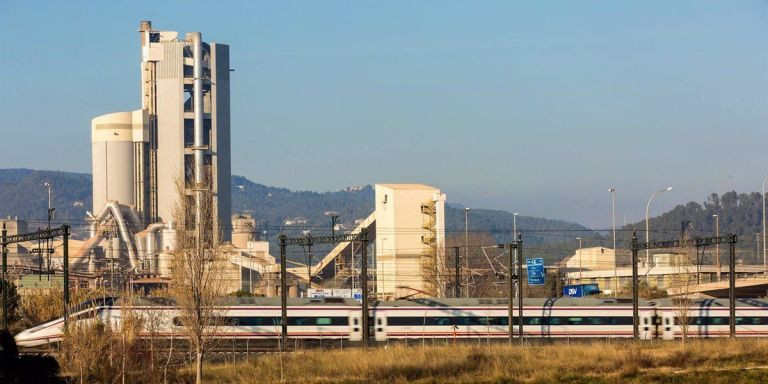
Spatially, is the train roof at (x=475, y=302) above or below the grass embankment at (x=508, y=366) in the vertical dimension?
above

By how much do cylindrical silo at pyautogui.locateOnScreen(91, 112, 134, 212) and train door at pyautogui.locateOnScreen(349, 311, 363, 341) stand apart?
Answer: 92.7 m

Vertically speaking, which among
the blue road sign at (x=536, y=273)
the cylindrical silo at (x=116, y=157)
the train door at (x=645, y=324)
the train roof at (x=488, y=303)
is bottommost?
the train door at (x=645, y=324)

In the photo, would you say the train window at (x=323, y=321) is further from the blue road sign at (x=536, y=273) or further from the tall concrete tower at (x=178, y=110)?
the tall concrete tower at (x=178, y=110)

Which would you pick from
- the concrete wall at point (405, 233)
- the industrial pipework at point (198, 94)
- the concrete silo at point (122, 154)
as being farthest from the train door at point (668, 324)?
the concrete silo at point (122, 154)

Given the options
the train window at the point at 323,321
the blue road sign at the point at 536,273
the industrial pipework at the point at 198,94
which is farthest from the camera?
the industrial pipework at the point at 198,94

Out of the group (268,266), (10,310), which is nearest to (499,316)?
(10,310)

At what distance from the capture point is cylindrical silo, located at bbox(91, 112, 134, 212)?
155000 mm

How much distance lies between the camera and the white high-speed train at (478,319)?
6706 centimetres

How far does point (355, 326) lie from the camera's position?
6794 centimetres

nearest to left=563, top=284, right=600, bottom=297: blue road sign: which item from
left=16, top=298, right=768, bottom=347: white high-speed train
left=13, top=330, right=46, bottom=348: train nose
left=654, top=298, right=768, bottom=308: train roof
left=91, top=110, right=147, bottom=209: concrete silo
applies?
left=654, top=298, right=768, bottom=308: train roof

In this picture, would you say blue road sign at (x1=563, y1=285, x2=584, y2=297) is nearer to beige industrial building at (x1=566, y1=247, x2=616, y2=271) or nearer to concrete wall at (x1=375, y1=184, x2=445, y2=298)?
concrete wall at (x1=375, y1=184, x2=445, y2=298)

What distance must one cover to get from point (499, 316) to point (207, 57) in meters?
97.5

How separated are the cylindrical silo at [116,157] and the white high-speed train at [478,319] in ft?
298

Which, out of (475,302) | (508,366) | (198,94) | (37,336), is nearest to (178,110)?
(198,94)
